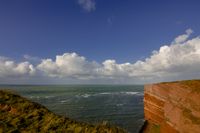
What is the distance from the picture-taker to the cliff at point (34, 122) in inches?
435

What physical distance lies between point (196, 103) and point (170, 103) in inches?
36.3

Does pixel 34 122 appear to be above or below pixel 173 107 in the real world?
below

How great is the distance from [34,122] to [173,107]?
7.00 meters

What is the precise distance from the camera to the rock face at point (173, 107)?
8.07 m

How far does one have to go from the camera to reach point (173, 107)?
855 centimetres

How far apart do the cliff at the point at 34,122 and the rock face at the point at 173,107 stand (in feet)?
8.94

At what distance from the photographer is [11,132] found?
1059cm

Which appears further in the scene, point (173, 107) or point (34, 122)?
point (34, 122)

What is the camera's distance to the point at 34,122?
38.4 feet

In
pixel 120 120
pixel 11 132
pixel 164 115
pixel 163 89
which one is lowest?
pixel 120 120

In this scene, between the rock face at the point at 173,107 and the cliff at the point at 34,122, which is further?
the cliff at the point at 34,122

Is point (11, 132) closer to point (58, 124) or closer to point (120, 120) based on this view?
point (58, 124)

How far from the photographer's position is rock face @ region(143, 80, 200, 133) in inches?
318

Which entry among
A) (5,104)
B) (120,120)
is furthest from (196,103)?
Answer: (120,120)
